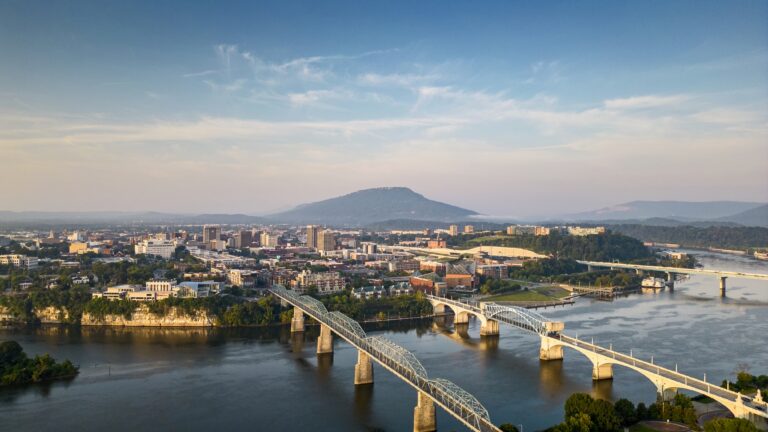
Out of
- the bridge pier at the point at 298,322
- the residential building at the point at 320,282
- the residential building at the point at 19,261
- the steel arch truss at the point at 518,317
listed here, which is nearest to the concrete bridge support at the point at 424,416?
the steel arch truss at the point at 518,317

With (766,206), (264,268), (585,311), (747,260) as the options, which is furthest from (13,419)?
(766,206)

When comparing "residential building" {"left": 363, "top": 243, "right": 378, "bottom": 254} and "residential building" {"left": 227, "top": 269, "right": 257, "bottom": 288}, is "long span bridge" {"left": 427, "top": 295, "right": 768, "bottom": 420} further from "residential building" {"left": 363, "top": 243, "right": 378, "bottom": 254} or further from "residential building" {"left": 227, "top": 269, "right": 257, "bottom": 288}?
"residential building" {"left": 363, "top": 243, "right": 378, "bottom": 254}

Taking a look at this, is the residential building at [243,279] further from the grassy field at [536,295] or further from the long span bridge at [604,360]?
the grassy field at [536,295]

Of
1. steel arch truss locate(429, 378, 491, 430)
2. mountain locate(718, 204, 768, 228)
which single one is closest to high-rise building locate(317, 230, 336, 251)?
steel arch truss locate(429, 378, 491, 430)

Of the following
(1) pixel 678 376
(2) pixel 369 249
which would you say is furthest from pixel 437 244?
(1) pixel 678 376

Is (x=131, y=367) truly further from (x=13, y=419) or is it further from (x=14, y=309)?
(x=14, y=309)

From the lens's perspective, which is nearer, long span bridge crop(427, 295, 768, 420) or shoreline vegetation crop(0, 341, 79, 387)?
long span bridge crop(427, 295, 768, 420)

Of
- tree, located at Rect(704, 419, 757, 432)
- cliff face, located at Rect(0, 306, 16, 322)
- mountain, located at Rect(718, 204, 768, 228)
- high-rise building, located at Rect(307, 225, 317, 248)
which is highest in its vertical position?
mountain, located at Rect(718, 204, 768, 228)
